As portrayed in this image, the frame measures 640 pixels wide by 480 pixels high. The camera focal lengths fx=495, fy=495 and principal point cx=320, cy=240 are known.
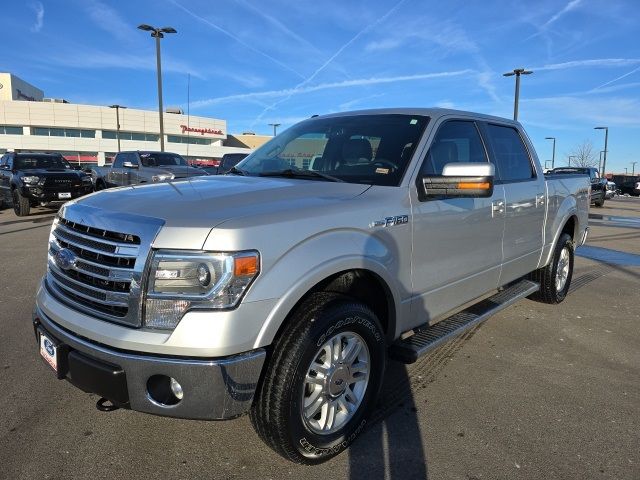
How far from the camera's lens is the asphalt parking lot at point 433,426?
8.40 ft

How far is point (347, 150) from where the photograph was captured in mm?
3564

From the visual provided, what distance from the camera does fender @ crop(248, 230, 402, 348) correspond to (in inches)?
86.8

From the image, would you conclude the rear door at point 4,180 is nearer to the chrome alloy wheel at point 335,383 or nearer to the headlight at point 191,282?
the headlight at point 191,282

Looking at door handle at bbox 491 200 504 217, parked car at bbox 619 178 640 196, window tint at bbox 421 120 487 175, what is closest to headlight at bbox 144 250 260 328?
window tint at bbox 421 120 487 175

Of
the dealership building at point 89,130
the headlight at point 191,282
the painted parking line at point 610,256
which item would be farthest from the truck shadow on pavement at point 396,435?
the dealership building at point 89,130

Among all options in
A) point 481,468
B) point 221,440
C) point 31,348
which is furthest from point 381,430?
point 31,348

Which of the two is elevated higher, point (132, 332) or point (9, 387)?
point (132, 332)

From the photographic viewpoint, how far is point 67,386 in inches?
134

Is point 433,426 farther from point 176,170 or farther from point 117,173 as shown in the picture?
point 117,173

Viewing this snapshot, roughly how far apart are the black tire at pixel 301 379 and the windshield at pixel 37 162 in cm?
1497

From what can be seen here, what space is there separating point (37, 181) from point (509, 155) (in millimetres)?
12995

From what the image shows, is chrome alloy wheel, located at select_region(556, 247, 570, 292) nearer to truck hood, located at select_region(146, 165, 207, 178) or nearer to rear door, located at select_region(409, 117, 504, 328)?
rear door, located at select_region(409, 117, 504, 328)

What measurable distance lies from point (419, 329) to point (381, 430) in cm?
80

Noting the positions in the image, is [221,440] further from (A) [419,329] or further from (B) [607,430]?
(B) [607,430]
